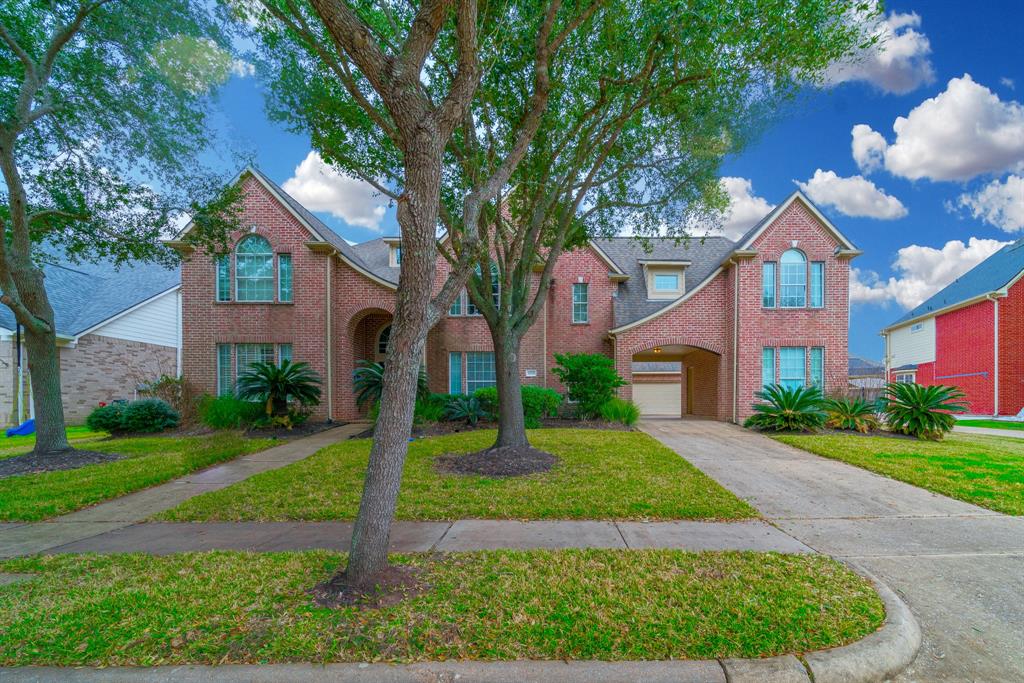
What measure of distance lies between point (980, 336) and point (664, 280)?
15412mm

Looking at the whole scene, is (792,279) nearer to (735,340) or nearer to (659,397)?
(735,340)

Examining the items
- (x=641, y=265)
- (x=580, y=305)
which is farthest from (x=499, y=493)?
(x=641, y=265)

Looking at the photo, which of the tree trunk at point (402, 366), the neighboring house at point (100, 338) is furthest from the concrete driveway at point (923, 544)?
the neighboring house at point (100, 338)

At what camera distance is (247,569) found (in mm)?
3695

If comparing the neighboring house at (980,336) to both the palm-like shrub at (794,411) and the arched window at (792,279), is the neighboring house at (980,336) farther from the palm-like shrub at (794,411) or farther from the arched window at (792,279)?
the palm-like shrub at (794,411)

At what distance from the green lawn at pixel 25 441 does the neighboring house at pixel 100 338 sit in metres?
2.19

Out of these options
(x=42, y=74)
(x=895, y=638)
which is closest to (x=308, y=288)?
(x=42, y=74)

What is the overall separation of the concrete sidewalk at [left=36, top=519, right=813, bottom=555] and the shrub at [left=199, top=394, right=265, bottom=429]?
7.39 metres

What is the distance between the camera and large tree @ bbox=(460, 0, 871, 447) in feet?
20.5

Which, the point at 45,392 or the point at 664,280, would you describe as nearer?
the point at 45,392

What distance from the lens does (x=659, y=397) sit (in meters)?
22.2

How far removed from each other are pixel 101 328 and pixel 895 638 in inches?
890

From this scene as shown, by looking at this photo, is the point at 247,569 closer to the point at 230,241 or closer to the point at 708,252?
the point at 230,241

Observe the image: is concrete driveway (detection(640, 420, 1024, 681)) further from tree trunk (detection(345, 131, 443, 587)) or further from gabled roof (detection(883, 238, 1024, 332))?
gabled roof (detection(883, 238, 1024, 332))
